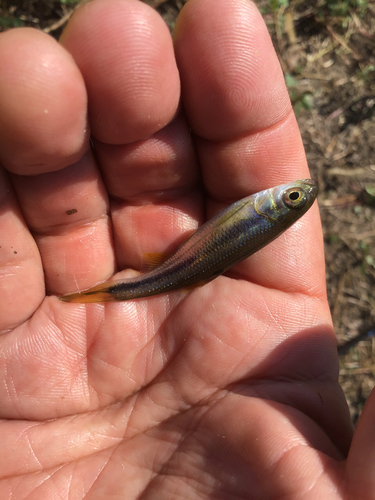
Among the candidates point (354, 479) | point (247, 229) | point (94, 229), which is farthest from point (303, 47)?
point (354, 479)

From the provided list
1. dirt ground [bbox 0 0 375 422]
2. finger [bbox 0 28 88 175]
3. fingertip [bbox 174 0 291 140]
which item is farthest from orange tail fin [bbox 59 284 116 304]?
dirt ground [bbox 0 0 375 422]

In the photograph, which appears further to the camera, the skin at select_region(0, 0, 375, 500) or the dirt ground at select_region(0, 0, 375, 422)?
the dirt ground at select_region(0, 0, 375, 422)

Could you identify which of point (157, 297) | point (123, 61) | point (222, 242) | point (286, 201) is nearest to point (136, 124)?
point (123, 61)

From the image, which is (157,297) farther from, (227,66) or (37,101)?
(227,66)

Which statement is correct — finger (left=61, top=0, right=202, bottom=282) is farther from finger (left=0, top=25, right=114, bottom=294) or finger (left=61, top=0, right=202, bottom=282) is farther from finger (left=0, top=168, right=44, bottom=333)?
finger (left=0, top=168, right=44, bottom=333)

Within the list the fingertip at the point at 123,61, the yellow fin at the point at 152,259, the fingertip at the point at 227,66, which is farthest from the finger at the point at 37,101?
the yellow fin at the point at 152,259

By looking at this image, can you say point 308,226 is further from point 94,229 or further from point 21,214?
point 21,214

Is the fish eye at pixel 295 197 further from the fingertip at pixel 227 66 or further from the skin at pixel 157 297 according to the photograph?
the fingertip at pixel 227 66
